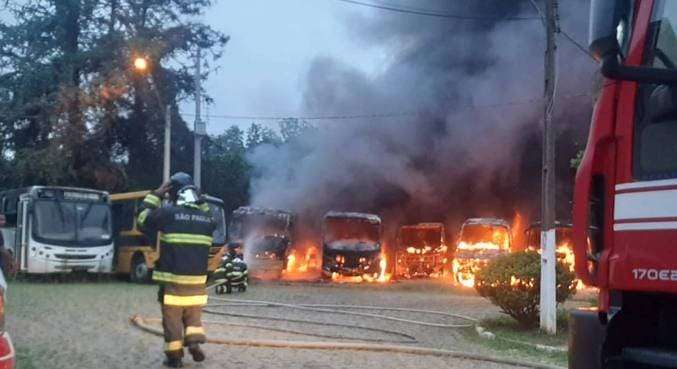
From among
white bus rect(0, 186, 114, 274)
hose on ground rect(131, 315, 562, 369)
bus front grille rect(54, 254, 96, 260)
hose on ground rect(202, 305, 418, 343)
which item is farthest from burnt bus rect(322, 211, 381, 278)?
hose on ground rect(131, 315, 562, 369)

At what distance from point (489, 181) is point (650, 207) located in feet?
101

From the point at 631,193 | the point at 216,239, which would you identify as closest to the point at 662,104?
the point at 631,193

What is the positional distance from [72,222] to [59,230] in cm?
46

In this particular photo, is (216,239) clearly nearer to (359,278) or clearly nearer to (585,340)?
(359,278)

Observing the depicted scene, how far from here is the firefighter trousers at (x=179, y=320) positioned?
6.97 metres

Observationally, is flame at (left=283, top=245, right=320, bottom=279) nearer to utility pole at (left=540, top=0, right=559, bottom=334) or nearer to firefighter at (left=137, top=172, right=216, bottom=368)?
utility pole at (left=540, top=0, right=559, bottom=334)

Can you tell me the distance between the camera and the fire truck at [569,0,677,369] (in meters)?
3.09

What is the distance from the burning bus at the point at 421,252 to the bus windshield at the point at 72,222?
10.2m

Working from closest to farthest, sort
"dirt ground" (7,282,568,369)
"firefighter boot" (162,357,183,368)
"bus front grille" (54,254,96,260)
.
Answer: "firefighter boot" (162,357,183,368) < "dirt ground" (7,282,568,369) < "bus front grille" (54,254,96,260)

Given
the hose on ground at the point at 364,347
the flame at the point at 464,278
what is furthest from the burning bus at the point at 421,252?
the hose on ground at the point at 364,347

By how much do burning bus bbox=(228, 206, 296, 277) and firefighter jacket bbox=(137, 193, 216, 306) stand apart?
668 inches

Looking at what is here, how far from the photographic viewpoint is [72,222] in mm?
21531

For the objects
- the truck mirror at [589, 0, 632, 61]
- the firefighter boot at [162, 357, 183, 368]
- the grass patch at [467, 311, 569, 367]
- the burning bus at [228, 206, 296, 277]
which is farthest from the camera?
the burning bus at [228, 206, 296, 277]

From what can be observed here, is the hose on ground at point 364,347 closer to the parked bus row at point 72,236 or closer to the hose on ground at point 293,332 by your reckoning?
the hose on ground at point 293,332
